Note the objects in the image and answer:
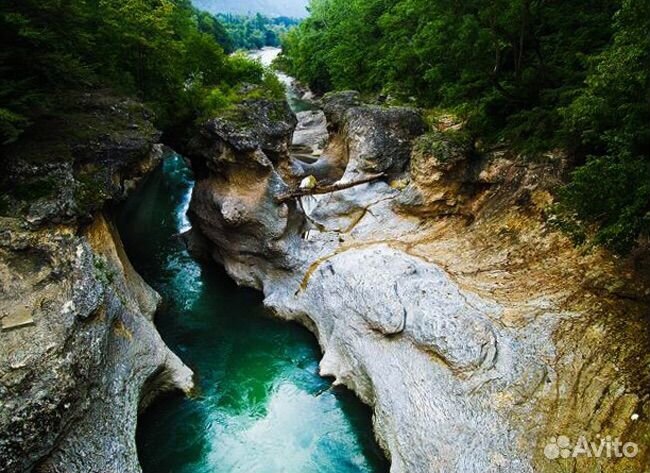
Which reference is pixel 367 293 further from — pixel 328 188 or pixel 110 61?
pixel 110 61

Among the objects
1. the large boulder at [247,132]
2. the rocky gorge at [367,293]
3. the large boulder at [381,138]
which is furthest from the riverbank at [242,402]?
the large boulder at [381,138]

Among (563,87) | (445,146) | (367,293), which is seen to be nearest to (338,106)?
(445,146)

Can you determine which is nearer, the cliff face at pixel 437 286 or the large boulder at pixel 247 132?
the cliff face at pixel 437 286

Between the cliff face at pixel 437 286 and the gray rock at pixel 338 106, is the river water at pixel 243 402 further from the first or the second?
the gray rock at pixel 338 106

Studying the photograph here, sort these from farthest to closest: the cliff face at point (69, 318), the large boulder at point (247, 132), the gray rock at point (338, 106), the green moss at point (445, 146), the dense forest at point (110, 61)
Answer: the gray rock at point (338, 106) < the large boulder at point (247, 132) < the green moss at point (445, 146) < the dense forest at point (110, 61) < the cliff face at point (69, 318)

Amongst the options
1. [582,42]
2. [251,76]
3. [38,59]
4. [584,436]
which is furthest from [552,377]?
[251,76]

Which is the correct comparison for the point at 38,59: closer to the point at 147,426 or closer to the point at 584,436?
the point at 147,426

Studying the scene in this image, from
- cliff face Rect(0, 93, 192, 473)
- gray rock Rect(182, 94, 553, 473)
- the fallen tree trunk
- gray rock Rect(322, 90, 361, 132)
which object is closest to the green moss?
gray rock Rect(182, 94, 553, 473)
